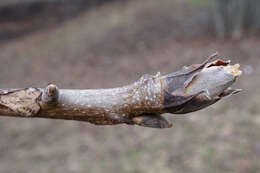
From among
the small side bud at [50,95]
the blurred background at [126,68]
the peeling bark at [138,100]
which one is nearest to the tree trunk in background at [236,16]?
the blurred background at [126,68]

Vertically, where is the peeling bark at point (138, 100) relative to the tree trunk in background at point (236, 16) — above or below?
below

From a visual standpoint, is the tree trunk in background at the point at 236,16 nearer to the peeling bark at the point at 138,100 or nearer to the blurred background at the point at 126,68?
the blurred background at the point at 126,68

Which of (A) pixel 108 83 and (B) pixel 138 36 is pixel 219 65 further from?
(B) pixel 138 36

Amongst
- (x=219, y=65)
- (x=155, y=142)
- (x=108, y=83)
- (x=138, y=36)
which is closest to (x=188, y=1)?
(x=138, y=36)

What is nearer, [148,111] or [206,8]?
[148,111]

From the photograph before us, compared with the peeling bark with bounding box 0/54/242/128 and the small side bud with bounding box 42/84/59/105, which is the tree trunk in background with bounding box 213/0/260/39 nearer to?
the peeling bark with bounding box 0/54/242/128

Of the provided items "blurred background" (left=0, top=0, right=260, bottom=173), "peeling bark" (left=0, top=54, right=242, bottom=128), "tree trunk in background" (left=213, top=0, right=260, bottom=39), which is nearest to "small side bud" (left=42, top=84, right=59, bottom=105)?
"peeling bark" (left=0, top=54, right=242, bottom=128)
